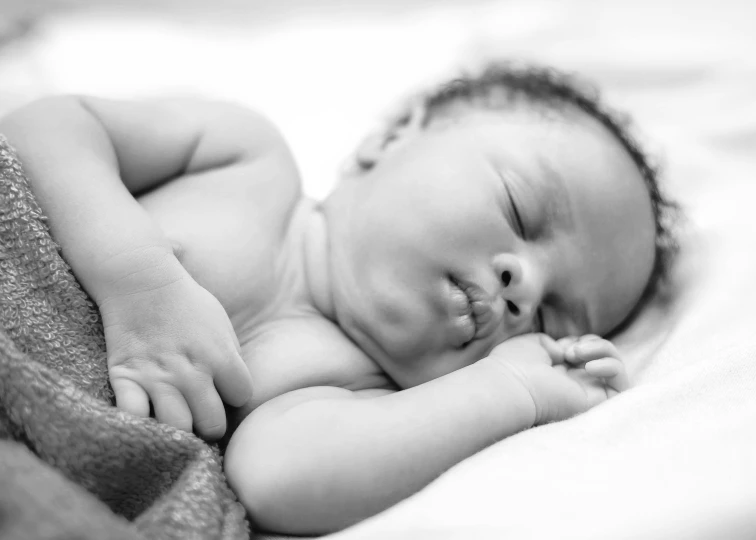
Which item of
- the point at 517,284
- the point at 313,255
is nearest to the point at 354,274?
the point at 313,255

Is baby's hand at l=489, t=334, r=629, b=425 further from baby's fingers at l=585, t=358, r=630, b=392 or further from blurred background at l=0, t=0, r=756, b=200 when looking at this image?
blurred background at l=0, t=0, r=756, b=200

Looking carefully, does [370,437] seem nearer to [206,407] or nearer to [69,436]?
[206,407]

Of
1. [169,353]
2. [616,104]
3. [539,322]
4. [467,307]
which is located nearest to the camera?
[169,353]

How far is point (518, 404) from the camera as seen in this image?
32.7 inches

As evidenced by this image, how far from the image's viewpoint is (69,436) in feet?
2.24

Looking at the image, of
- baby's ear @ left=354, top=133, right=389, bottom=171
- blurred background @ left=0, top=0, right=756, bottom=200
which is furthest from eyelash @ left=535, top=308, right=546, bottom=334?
blurred background @ left=0, top=0, right=756, bottom=200

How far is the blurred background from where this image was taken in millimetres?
1508

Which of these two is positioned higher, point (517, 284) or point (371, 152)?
point (371, 152)

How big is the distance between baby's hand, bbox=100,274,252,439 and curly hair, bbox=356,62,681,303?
42 cm

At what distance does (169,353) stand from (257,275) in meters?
0.18

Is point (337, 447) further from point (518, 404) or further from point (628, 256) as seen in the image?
point (628, 256)

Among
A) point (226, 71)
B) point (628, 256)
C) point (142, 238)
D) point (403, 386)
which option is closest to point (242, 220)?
point (142, 238)

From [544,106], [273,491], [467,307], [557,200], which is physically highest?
[544,106]

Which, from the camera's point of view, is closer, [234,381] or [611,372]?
[234,381]
